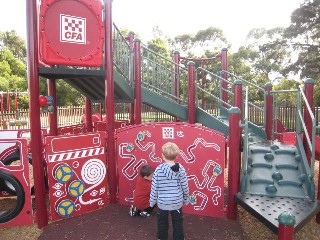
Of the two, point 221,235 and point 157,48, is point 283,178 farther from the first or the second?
point 157,48

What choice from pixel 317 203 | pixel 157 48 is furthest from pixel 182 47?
pixel 317 203

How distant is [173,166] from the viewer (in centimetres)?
312

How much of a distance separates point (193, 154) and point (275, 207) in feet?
4.21

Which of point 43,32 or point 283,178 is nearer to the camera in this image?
point 43,32

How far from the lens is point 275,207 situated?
3.58 m

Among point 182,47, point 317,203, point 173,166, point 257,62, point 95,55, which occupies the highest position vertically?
point 182,47

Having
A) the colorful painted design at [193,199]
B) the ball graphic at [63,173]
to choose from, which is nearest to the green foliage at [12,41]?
the ball graphic at [63,173]

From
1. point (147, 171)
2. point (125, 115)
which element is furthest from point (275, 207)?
point (125, 115)

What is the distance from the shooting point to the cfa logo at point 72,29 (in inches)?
162

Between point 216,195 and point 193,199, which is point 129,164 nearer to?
point 193,199

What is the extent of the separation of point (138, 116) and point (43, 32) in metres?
2.75

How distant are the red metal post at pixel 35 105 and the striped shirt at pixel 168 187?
1795mm

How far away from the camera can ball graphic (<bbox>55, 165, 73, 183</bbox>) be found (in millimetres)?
4098

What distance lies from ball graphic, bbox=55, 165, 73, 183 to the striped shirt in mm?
1593
